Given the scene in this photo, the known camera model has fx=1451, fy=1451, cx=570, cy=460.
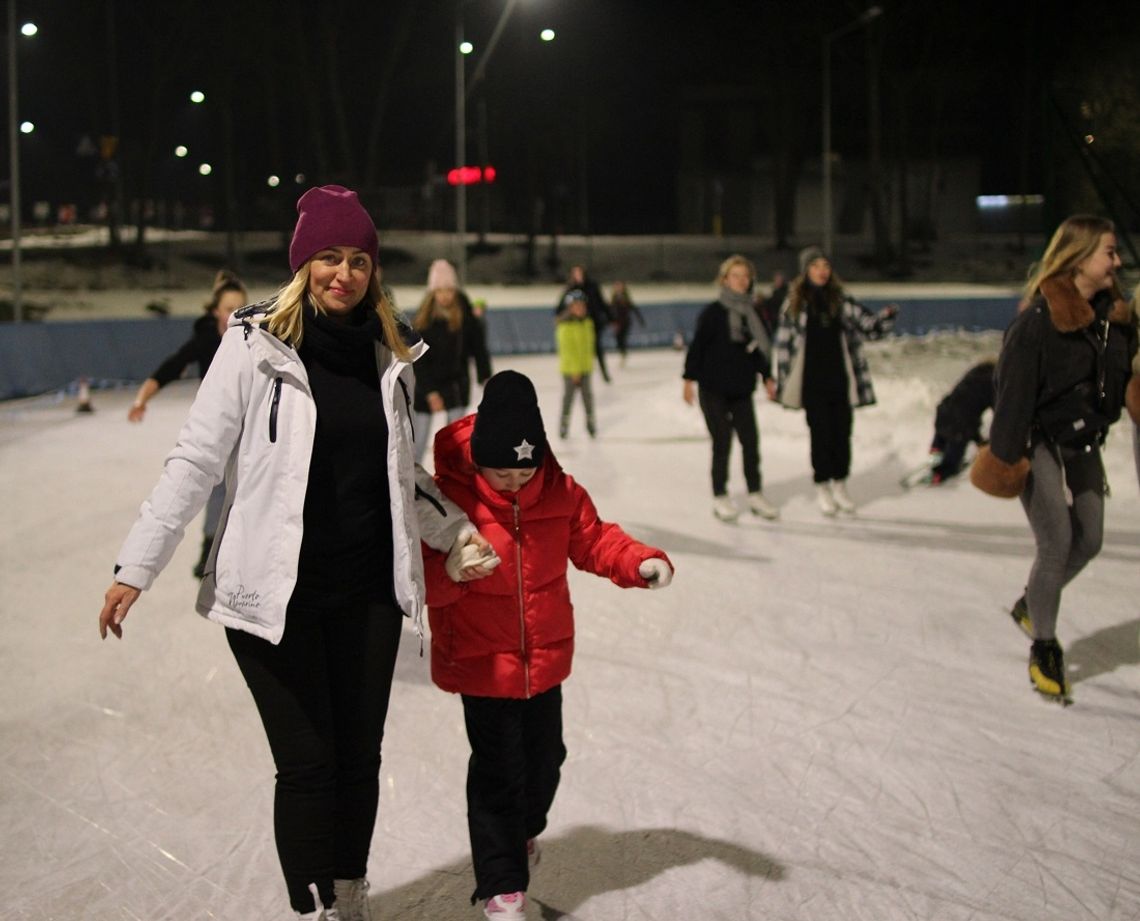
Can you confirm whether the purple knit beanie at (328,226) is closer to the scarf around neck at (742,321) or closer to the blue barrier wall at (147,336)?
the scarf around neck at (742,321)

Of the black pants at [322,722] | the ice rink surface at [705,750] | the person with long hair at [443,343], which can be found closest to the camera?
the black pants at [322,722]

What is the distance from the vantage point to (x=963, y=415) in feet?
31.9

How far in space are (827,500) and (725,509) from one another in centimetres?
73

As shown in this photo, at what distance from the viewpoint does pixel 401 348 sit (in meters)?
3.19

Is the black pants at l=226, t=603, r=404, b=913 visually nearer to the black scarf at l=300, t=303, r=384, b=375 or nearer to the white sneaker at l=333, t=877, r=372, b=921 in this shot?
the white sneaker at l=333, t=877, r=372, b=921

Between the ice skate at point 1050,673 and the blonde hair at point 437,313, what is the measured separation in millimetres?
4292

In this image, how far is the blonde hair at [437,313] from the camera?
8.62 meters

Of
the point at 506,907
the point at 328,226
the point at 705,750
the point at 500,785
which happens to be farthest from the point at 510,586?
the point at 705,750

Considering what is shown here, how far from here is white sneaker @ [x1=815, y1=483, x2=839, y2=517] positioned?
376 inches

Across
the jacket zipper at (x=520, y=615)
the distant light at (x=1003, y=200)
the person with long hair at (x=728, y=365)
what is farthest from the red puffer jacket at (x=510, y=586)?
the distant light at (x=1003, y=200)

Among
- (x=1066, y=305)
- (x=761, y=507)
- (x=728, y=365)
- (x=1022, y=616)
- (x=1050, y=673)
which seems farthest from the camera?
(x=761, y=507)

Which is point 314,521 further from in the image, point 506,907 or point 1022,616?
point 1022,616

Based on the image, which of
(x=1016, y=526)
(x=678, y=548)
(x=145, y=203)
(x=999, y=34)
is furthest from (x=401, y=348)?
(x=999, y=34)

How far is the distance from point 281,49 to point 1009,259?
2470 centimetres
